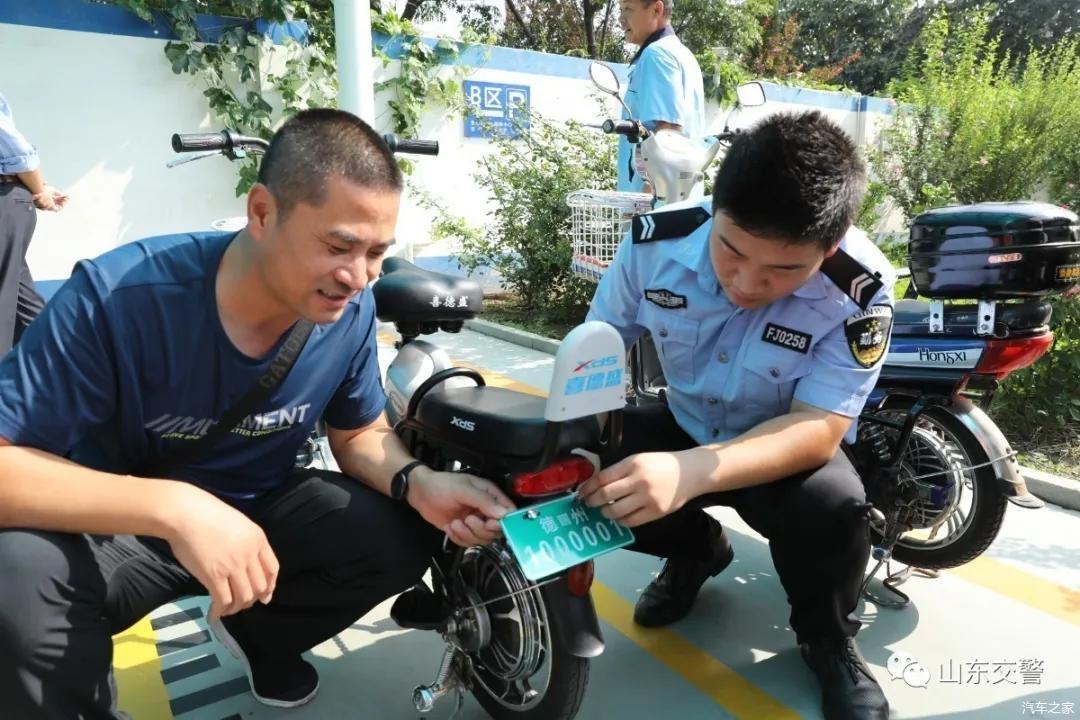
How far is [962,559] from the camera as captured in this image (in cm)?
219

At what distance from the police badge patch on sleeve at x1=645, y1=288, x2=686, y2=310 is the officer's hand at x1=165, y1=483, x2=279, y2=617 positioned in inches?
43.5

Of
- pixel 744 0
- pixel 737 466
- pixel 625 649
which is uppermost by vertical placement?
pixel 744 0

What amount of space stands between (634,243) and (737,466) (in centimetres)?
69

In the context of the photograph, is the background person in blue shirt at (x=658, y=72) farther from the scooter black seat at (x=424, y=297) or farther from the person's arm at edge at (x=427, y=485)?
the person's arm at edge at (x=427, y=485)

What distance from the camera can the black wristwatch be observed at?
1.62m

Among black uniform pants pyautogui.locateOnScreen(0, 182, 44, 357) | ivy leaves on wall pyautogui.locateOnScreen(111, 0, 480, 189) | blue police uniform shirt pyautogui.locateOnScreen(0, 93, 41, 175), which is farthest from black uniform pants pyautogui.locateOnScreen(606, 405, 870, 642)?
ivy leaves on wall pyautogui.locateOnScreen(111, 0, 480, 189)

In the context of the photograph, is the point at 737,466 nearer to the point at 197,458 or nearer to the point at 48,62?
the point at 197,458

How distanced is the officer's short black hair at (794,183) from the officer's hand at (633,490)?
522 millimetres

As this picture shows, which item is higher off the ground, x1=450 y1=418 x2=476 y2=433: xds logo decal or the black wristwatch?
x1=450 y1=418 x2=476 y2=433: xds logo decal

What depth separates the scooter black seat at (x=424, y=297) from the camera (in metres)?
2.03

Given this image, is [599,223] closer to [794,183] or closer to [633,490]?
[794,183]

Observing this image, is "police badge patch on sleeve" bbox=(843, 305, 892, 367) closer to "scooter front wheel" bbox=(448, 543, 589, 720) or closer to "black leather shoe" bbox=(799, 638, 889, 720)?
"black leather shoe" bbox=(799, 638, 889, 720)

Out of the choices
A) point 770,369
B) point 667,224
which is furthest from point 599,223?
point 770,369


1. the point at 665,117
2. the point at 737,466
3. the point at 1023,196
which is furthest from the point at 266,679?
the point at 1023,196
